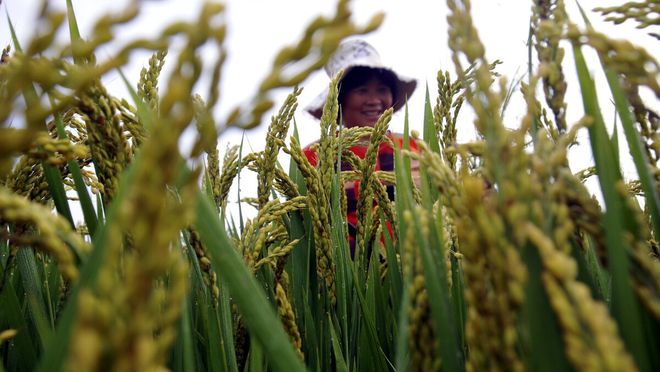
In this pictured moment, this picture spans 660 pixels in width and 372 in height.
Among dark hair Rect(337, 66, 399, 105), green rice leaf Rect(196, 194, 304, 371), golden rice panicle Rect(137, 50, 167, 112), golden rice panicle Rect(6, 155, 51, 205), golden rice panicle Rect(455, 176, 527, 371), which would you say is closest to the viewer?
golden rice panicle Rect(455, 176, 527, 371)

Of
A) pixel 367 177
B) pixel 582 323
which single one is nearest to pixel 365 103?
pixel 367 177

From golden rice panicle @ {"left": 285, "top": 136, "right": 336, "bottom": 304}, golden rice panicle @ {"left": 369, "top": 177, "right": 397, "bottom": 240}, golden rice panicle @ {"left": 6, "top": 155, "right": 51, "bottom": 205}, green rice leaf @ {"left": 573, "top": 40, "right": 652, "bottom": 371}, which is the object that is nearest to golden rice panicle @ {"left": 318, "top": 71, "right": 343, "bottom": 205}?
golden rice panicle @ {"left": 285, "top": 136, "right": 336, "bottom": 304}

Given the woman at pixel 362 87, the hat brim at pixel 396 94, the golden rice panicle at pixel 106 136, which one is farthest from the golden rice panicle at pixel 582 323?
the hat brim at pixel 396 94

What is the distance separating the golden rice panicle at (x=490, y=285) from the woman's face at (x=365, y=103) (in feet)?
15.0

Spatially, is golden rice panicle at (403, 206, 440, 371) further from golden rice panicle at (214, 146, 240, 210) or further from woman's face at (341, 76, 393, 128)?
woman's face at (341, 76, 393, 128)

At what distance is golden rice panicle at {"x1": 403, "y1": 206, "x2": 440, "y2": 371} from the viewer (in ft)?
1.63

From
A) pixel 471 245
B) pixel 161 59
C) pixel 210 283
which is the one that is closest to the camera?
pixel 471 245

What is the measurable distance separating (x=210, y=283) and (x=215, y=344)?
0.31 feet

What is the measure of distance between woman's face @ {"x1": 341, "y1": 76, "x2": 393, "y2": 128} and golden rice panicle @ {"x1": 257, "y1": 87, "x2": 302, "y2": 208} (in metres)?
3.77

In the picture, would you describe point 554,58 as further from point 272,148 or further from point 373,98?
point 373,98

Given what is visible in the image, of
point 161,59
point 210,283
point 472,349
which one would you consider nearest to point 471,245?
point 472,349

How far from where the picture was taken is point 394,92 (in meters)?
5.78

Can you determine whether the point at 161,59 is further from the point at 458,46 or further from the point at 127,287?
the point at 127,287

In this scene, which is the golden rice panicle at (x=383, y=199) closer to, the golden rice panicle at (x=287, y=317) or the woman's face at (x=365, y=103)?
the golden rice panicle at (x=287, y=317)
